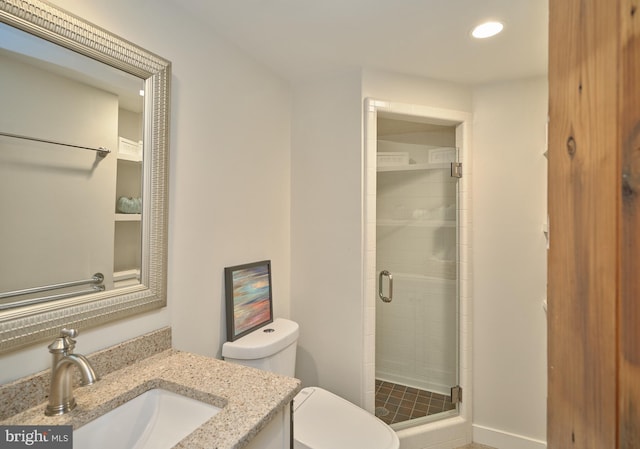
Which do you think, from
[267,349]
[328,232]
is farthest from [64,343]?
[328,232]

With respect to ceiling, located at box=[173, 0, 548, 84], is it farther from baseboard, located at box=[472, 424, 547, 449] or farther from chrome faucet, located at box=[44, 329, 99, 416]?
baseboard, located at box=[472, 424, 547, 449]

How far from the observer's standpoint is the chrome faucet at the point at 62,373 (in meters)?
0.83

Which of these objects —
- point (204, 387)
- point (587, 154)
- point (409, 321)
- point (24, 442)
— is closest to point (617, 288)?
point (587, 154)

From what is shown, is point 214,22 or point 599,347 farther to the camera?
point 214,22

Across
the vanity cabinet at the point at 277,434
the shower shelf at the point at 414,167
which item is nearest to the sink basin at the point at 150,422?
the vanity cabinet at the point at 277,434

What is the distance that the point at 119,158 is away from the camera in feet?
3.56

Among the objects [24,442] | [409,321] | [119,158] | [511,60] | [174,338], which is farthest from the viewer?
[409,321]

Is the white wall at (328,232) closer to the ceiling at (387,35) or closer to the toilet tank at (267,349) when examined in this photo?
the ceiling at (387,35)

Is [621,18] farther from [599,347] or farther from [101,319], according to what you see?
[101,319]

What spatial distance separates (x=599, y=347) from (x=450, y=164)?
1.80 m

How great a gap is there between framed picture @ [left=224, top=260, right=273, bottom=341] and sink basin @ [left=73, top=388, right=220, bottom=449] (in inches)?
20.2

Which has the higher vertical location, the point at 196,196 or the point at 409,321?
the point at 196,196

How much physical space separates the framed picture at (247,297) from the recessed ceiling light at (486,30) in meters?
1.56

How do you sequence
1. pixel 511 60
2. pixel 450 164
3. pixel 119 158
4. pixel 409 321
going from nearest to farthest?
pixel 119 158, pixel 511 60, pixel 450 164, pixel 409 321
